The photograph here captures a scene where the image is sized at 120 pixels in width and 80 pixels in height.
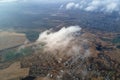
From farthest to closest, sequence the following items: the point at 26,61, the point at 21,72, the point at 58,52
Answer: the point at 58,52 → the point at 26,61 → the point at 21,72

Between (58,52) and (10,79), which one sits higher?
(58,52)

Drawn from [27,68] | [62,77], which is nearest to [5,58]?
[27,68]

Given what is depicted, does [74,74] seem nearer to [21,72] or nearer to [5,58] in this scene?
[21,72]

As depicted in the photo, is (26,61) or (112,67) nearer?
(112,67)

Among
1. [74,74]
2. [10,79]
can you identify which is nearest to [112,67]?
[74,74]

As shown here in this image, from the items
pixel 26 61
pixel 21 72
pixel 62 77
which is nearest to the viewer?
pixel 62 77

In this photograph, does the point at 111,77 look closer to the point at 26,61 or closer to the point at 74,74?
the point at 74,74
